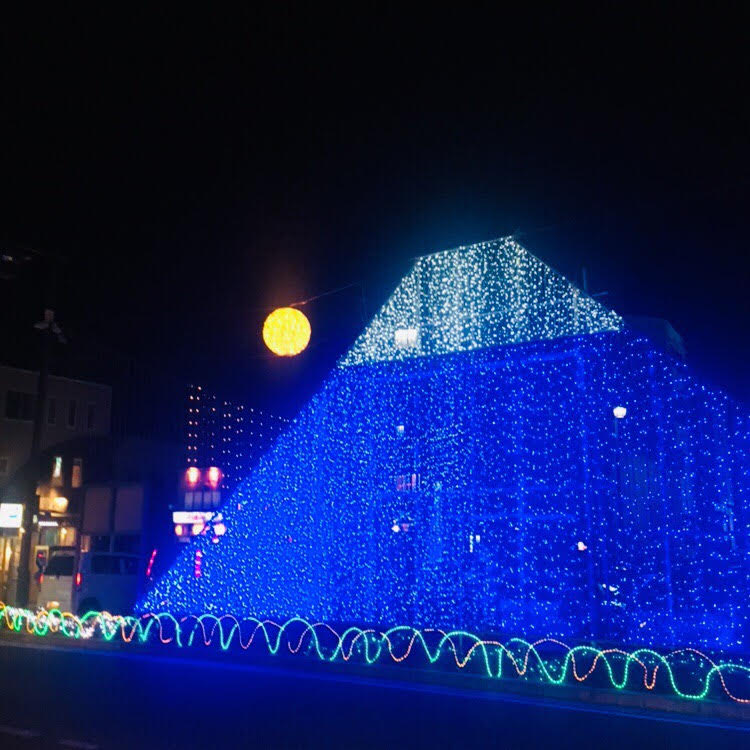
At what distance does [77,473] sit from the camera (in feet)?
99.2

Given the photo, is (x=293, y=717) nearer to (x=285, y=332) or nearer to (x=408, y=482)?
(x=285, y=332)

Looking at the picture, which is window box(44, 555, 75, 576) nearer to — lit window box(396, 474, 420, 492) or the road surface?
the road surface

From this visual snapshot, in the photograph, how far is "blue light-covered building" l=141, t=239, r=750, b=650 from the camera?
43.3 ft

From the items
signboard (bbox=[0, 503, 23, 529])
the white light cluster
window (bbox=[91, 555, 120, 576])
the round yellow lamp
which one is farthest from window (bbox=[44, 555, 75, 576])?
the round yellow lamp

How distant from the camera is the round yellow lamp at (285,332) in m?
10.9

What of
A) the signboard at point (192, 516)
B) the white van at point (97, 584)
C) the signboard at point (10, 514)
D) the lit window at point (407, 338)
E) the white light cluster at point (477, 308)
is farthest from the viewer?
the signboard at point (192, 516)

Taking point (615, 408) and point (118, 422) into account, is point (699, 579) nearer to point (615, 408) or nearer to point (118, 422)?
point (615, 408)

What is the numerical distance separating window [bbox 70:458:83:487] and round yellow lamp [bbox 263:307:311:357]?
71.3 feet

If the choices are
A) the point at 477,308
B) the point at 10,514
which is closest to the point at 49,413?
the point at 10,514

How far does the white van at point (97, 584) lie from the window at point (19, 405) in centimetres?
1424

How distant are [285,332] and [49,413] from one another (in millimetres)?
24674

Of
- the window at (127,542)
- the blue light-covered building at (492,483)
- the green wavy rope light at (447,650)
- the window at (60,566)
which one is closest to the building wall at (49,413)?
the window at (60,566)

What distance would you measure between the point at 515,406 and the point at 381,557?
3538 millimetres

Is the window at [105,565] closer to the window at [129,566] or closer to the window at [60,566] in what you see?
the window at [129,566]
